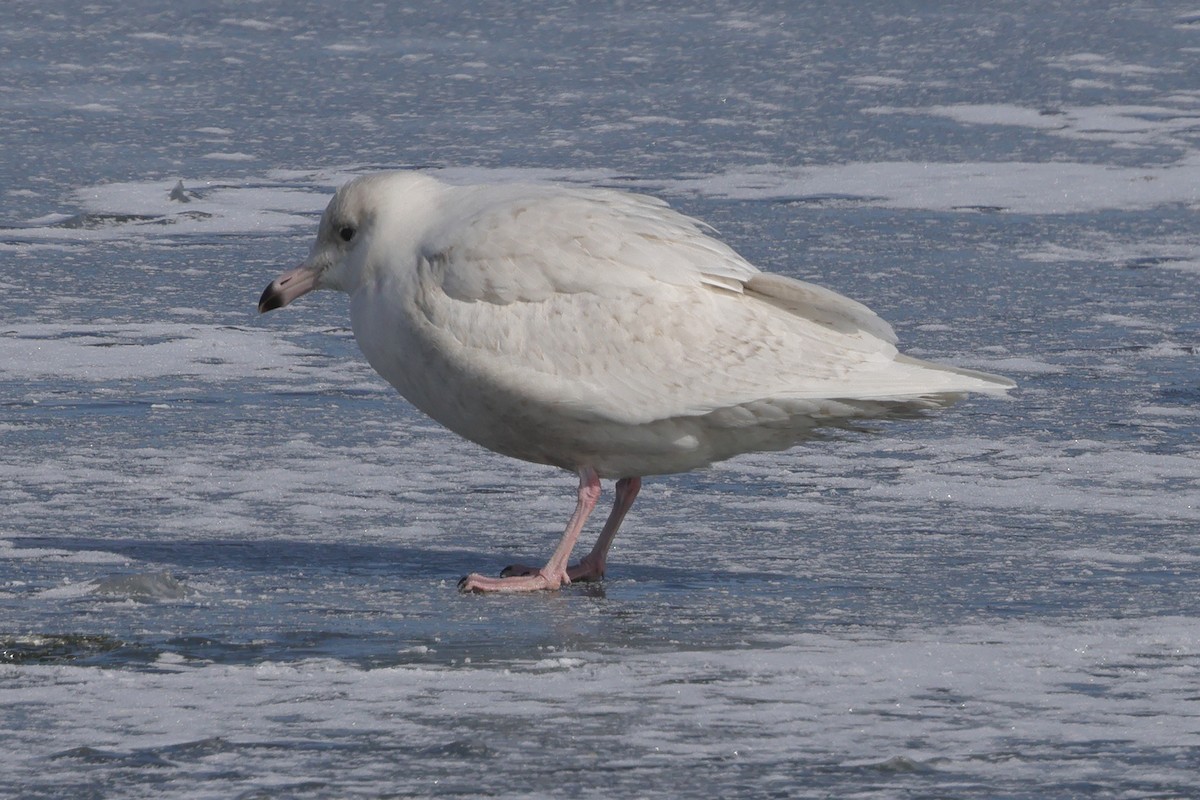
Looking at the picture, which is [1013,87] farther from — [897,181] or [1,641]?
[1,641]

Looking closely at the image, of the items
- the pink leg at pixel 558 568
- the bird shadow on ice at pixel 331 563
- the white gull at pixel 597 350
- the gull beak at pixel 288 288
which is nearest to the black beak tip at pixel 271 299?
the gull beak at pixel 288 288

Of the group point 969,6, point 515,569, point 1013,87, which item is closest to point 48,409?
point 515,569

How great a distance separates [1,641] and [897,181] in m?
6.90

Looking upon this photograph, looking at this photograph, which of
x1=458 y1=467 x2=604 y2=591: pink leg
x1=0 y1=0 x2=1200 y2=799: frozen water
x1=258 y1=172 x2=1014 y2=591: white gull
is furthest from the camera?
x1=258 y1=172 x2=1014 y2=591: white gull

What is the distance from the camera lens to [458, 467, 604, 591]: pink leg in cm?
545

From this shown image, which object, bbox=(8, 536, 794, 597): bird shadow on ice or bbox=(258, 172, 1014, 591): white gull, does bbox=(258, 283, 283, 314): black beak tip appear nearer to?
bbox=(258, 172, 1014, 591): white gull

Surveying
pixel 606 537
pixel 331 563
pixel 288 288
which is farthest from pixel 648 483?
pixel 331 563

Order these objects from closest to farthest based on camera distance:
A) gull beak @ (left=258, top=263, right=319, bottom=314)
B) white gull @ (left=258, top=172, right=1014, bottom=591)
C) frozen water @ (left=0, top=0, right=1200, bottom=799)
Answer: frozen water @ (left=0, top=0, right=1200, bottom=799) → white gull @ (left=258, top=172, right=1014, bottom=591) → gull beak @ (left=258, top=263, right=319, bottom=314)

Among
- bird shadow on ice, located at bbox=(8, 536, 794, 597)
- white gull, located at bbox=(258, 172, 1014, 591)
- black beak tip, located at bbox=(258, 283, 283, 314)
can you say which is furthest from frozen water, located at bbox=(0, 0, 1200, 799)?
black beak tip, located at bbox=(258, 283, 283, 314)

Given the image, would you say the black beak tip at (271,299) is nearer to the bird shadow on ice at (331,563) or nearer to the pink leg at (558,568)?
the bird shadow on ice at (331,563)

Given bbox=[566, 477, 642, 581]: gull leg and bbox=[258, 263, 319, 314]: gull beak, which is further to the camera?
bbox=[258, 263, 319, 314]: gull beak

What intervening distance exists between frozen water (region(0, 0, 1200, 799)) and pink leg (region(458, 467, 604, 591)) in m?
0.09

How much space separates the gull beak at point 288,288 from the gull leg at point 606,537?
1.07 metres

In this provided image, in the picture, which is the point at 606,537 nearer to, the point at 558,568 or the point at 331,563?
the point at 558,568
